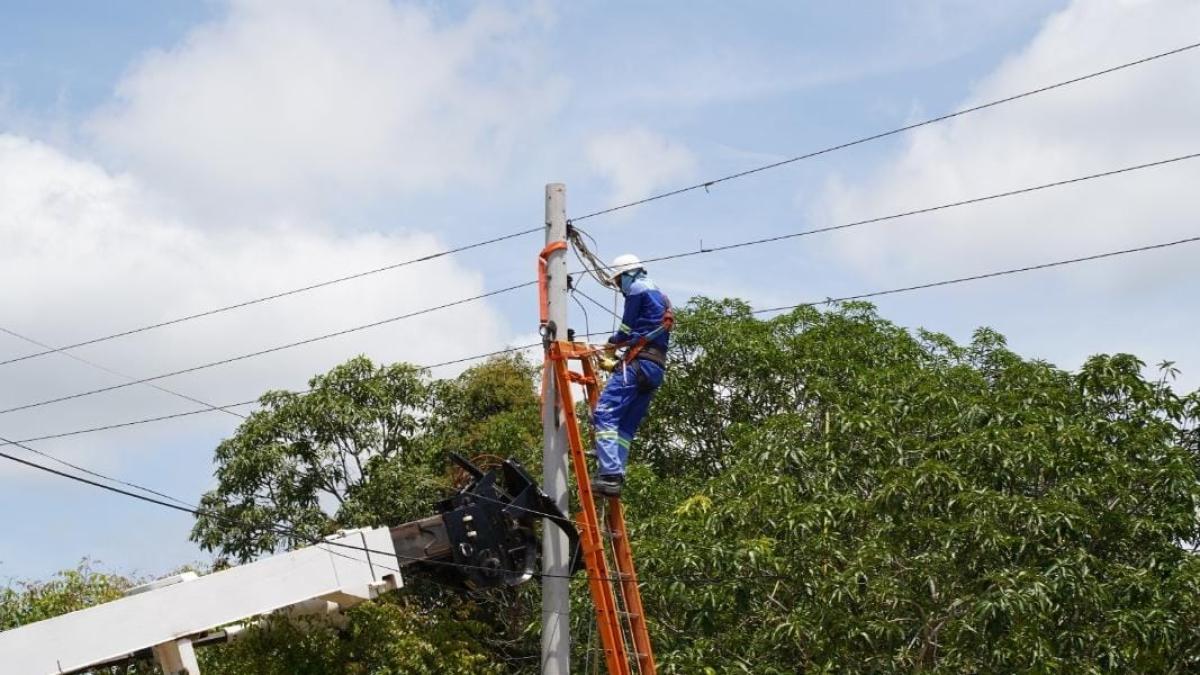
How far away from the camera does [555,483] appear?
9.68 m

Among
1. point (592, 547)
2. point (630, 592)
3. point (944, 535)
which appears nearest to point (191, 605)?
point (592, 547)

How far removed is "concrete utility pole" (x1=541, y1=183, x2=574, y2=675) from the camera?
937 cm

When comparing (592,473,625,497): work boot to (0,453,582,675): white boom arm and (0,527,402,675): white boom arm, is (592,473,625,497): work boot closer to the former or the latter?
(0,453,582,675): white boom arm

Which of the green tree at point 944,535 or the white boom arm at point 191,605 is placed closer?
the white boom arm at point 191,605

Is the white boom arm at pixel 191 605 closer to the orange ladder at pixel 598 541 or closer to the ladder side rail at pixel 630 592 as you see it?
the orange ladder at pixel 598 541

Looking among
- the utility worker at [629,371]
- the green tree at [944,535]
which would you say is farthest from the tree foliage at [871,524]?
the utility worker at [629,371]

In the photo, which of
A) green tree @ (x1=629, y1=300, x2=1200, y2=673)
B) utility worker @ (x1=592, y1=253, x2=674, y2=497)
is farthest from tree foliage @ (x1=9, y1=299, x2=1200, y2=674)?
utility worker @ (x1=592, y1=253, x2=674, y2=497)

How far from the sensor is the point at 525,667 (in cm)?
1795

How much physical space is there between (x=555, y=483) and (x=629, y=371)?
92 centimetres

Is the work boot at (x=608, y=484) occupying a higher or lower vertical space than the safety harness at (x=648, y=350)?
lower

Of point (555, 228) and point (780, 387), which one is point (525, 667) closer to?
point (780, 387)

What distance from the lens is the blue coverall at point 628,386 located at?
988 cm

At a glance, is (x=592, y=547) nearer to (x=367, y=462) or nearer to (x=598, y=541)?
(x=598, y=541)

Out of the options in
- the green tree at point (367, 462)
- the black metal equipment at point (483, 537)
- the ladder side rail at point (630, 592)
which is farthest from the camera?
the green tree at point (367, 462)
